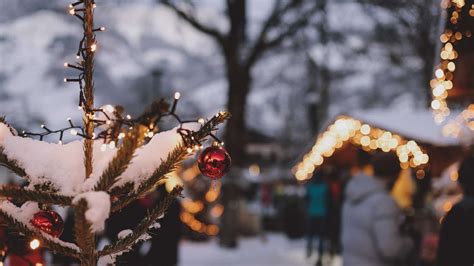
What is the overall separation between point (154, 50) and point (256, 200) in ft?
69.0

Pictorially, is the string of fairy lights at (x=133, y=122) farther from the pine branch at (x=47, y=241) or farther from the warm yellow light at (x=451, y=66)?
the warm yellow light at (x=451, y=66)

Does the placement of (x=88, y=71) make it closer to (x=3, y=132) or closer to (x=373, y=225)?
(x=3, y=132)

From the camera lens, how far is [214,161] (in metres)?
2.54

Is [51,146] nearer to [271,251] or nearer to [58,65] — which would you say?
[271,251]

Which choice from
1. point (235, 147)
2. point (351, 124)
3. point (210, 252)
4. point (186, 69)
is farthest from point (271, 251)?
point (186, 69)

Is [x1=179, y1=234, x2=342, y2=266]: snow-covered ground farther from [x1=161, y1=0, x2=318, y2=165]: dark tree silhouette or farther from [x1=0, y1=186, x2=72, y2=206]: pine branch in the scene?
[x1=0, y1=186, x2=72, y2=206]: pine branch

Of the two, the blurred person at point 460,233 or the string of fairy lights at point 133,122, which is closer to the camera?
the string of fairy lights at point 133,122

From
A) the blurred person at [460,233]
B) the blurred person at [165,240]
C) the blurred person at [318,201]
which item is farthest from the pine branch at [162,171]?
the blurred person at [318,201]

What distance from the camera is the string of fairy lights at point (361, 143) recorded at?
10.2 meters

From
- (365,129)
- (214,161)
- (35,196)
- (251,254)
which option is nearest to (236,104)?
(251,254)

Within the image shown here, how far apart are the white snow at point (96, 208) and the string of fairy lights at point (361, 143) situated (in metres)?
8.01

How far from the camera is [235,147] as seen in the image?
14383 millimetres

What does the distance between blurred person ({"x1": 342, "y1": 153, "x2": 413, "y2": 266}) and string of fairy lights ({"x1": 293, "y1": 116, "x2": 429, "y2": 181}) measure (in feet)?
11.0

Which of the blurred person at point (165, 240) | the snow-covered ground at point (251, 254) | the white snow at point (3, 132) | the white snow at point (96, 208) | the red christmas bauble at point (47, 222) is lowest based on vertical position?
the snow-covered ground at point (251, 254)
